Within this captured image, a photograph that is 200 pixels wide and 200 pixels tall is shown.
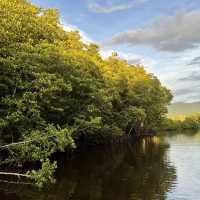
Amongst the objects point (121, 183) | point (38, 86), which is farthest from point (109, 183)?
point (38, 86)

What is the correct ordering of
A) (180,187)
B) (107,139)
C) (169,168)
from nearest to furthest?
1. (180,187)
2. (169,168)
3. (107,139)

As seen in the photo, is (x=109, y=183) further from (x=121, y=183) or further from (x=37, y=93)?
(x=37, y=93)

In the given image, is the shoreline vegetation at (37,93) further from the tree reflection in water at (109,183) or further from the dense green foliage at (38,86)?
the tree reflection in water at (109,183)

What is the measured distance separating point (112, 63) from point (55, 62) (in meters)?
58.7

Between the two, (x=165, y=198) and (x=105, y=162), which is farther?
(x=105, y=162)

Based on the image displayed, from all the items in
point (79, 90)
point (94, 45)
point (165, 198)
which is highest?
point (94, 45)

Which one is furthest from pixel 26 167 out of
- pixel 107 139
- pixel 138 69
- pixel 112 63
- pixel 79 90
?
pixel 138 69

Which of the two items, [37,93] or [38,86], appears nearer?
[37,93]

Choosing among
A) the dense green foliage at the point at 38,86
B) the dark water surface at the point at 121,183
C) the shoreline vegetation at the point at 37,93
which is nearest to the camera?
the dark water surface at the point at 121,183

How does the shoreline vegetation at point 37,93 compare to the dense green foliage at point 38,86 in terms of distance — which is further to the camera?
the dense green foliage at point 38,86

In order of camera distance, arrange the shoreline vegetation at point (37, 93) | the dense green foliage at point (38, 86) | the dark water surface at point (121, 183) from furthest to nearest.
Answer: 1. the dense green foliage at point (38, 86)
2. the shoreline vegetation at point (37, 93)
3. the dark water surface at point (121, 183)

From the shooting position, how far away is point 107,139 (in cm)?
9406

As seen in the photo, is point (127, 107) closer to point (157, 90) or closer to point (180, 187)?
point (157, 90)

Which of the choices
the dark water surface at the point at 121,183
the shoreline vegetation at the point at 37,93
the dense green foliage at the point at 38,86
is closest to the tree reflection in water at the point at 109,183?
the dark water surface at the point at 121,183
